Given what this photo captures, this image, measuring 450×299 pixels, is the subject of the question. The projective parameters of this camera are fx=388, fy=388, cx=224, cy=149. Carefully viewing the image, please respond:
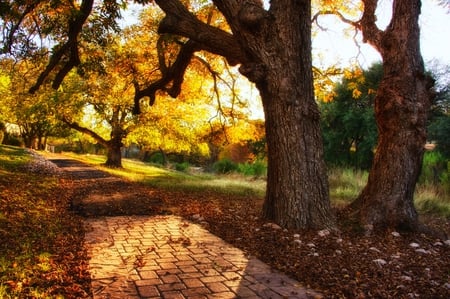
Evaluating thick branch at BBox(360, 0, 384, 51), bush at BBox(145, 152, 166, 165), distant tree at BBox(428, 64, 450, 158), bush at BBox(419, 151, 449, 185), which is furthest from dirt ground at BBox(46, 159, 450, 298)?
bush at BBox(145, 152, 166, 165)

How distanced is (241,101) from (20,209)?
822 cm

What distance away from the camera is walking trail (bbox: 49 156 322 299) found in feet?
12.0

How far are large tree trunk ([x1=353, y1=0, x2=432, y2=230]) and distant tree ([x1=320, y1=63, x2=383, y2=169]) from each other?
1154 centimetres

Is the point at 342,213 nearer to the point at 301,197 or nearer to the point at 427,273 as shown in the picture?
the point at 301,197

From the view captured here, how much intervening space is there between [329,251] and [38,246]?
3727 mm

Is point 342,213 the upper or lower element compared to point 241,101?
lower

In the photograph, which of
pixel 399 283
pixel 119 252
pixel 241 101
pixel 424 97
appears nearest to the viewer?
pixel 399 283

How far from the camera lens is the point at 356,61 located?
35.1 ft

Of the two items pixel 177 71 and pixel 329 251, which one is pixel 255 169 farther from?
pixel 329 251

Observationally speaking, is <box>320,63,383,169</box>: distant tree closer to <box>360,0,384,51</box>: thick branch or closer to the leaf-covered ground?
the leaf-covered ground

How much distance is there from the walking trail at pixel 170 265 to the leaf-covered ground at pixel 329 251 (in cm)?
21

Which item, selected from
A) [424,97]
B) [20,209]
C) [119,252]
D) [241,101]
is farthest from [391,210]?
[241,101]

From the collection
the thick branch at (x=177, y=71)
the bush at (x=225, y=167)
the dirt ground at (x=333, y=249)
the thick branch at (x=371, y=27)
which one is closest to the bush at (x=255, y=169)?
the bush at (x=225, y=167)

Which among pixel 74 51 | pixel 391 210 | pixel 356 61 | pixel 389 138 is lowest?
pixel 391 210
